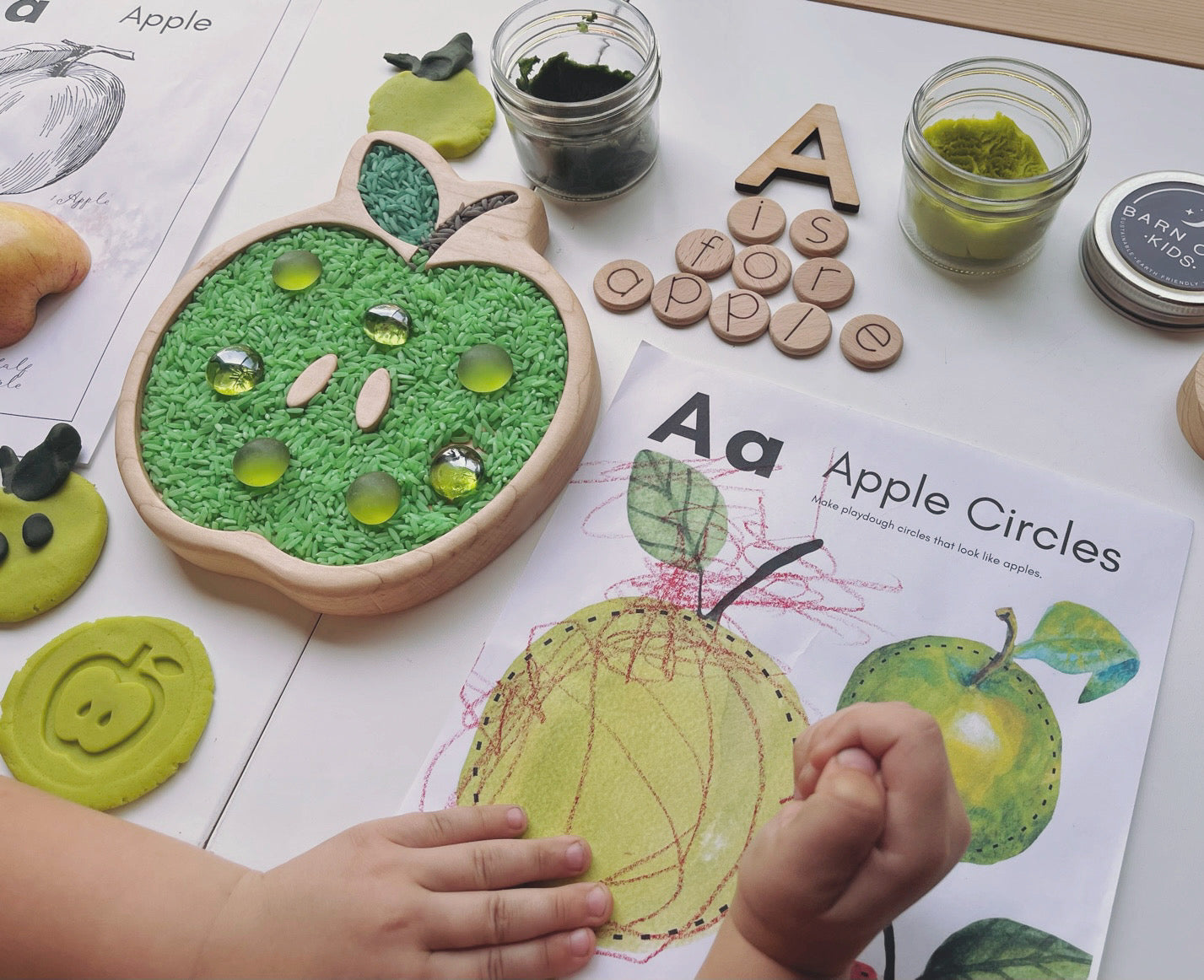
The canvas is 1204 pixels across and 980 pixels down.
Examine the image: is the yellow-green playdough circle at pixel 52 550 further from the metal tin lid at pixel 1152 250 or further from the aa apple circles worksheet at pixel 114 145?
the metal tin lid at pixel 1152 250

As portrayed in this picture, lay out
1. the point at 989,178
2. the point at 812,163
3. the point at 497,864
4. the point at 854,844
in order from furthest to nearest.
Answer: the point at 812,163
the point at 989,178
the point at 497,864
the point at 854,844

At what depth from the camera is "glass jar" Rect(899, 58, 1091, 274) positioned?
23.7 inches

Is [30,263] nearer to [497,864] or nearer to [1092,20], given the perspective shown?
[497,864]

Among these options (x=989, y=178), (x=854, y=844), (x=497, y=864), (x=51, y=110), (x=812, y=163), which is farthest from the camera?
(x=51, y=110)

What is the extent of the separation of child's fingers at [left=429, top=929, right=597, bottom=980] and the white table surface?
94 mm

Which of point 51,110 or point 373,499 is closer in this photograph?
point 373,499

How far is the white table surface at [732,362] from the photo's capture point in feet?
1.79

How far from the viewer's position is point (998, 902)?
0.49 meters

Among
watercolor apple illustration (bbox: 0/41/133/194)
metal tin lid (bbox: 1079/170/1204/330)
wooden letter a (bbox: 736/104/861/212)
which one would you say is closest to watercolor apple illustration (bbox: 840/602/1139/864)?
metal tin lid (bbox: 1079/170/1204/330)

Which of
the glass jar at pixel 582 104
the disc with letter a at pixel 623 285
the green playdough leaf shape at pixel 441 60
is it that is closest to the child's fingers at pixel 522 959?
the disc with letter a at pixel 623 285

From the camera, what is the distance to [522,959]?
484 mm

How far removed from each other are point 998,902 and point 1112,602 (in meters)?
0.19

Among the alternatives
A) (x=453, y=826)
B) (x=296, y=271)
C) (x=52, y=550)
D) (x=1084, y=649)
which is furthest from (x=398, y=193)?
(x=1084, y=649)

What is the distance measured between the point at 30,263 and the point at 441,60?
0.35 metres
